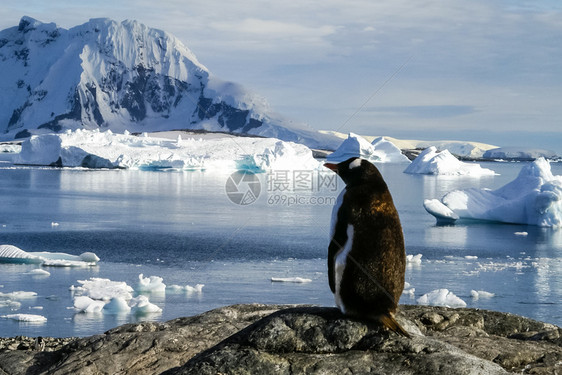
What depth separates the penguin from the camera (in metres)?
5.43

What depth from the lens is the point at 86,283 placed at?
803 inches

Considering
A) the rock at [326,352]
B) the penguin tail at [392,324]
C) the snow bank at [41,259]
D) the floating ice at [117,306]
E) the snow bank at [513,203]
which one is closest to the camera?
the rock at [326,352]

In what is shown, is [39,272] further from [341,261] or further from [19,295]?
[341,261]

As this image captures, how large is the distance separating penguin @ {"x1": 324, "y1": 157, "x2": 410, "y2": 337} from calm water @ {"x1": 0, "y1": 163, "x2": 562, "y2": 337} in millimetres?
11047

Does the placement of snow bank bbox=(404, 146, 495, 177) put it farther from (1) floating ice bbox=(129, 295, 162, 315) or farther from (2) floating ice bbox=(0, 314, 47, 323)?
(2) floating ice bbox=(0, 314, 47, 323)

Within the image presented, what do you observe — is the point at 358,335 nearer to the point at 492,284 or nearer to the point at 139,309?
the point at 139,309

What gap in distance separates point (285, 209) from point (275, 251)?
2258 centimetres

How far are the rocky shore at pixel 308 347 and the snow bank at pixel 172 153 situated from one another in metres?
71.7

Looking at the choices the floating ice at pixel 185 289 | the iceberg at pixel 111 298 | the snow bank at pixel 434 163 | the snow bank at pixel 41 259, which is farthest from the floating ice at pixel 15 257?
the snow bank at pixel 434 163

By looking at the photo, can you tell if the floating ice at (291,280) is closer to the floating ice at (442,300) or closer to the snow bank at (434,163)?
the floating ice at (442,300)

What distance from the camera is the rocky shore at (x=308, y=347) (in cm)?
516

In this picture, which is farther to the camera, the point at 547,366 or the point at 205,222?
the point at 205,222

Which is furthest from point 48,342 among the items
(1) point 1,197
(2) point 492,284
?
(1) point 1,197

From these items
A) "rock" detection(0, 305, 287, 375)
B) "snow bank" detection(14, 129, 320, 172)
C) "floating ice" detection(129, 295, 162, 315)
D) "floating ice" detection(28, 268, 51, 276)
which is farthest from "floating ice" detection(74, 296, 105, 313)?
"snow bank" detection(14, 129, 320, 172)
